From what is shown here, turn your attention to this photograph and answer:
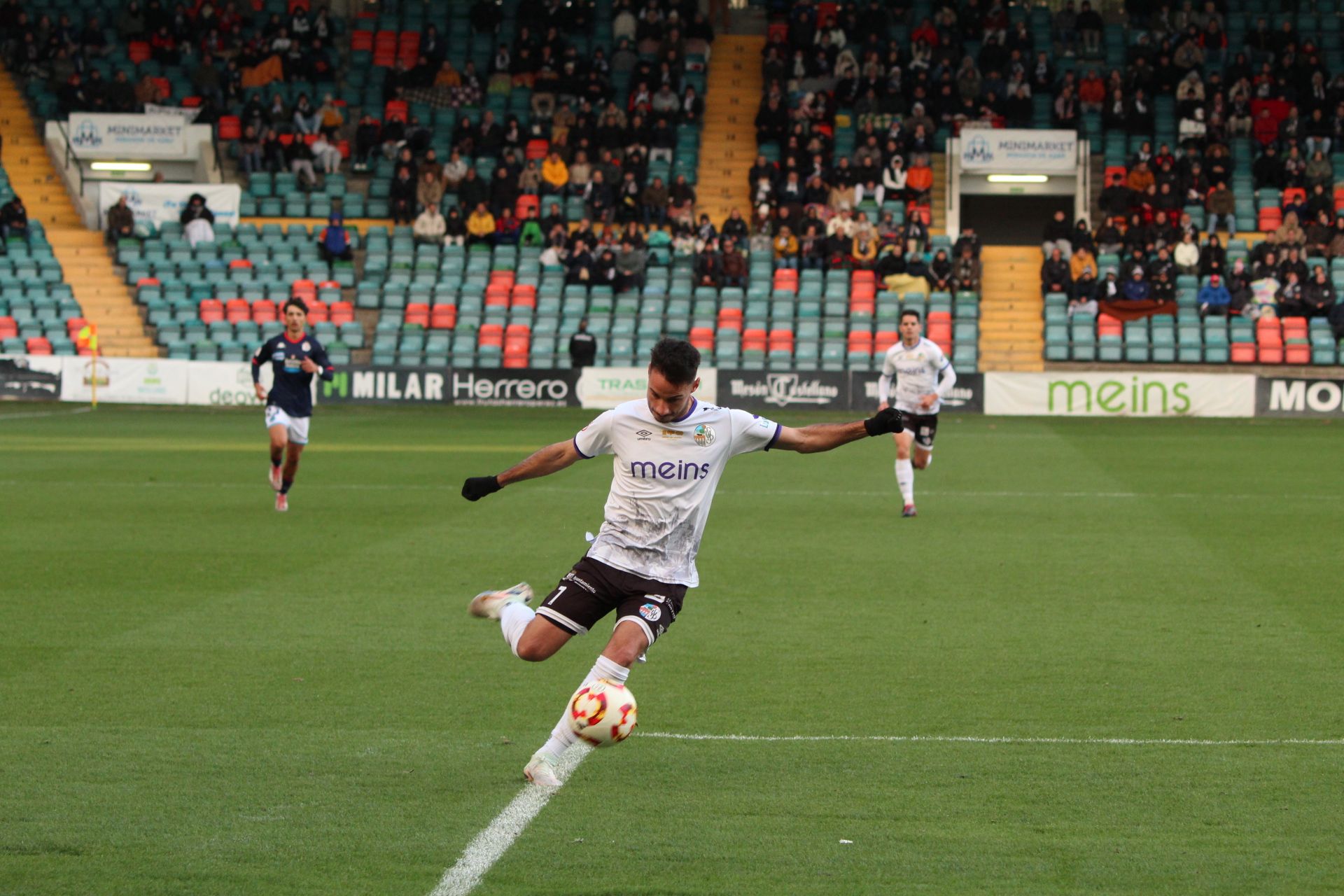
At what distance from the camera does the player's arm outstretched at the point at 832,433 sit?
20.6 feet

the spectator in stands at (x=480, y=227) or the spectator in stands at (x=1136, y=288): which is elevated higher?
the spectator in stands at (x=480, y=227)

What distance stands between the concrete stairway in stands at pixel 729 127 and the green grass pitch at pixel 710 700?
23548 millimetres

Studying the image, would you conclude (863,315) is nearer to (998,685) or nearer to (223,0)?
(223,0)

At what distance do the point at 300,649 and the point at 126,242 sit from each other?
105 ft

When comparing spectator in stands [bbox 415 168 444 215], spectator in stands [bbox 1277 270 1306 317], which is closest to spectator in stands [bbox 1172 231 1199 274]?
spectator in stands [bbox 1277 270 1306 317]

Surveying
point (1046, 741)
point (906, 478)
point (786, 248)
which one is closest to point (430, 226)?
point (786, 248)

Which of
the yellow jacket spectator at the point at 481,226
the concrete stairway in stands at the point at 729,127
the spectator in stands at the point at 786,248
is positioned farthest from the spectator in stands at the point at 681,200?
the yellow jacket spectator at the point at 481,226

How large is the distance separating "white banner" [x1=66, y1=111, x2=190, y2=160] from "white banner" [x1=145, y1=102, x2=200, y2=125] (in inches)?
5.1

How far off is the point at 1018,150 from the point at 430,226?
48.2 ft

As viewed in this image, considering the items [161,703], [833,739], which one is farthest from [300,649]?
[833,739]

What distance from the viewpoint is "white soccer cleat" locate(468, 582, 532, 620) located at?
23.4ft

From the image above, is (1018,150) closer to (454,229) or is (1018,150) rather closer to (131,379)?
(454,229)

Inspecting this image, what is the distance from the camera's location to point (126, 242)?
126 feet

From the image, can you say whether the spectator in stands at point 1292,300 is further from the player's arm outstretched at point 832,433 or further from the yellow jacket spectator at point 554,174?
the player's arm outstretched at point 832,433
